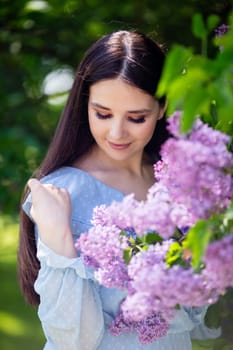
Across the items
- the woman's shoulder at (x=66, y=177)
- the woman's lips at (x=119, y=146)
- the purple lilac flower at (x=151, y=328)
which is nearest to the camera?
the purple lilac flower at (x=151, y=328)

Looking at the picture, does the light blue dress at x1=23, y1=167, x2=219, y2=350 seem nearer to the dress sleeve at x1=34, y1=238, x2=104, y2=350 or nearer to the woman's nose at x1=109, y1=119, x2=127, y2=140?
the dress sleeve at x1=34, y1=238, x2=104, y2=350

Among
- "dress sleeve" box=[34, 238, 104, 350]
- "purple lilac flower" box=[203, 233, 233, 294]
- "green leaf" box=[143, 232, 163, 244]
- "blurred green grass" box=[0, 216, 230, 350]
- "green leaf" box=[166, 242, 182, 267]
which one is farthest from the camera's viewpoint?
"blurred green grass" box=[0, 216, 230, 350]

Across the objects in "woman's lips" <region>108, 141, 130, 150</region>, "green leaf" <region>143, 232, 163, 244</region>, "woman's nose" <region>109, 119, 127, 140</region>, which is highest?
"woman's nose" <region>109, 119, 127, 140</region>

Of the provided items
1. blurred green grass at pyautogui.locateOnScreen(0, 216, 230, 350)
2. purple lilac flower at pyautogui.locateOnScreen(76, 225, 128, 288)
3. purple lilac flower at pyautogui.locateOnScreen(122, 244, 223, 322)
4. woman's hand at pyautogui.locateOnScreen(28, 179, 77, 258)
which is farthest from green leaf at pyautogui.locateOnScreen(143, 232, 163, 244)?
blurred green grass at pyautogui.locateOnScreen(0, 216, 230, 350)

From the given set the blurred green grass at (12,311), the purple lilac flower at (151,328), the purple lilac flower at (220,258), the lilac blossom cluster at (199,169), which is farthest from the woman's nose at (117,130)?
the blurred green grass at (12,311)

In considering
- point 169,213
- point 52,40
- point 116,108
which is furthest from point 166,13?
point 169,213

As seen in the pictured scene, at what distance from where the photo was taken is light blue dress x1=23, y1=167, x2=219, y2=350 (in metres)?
2.01

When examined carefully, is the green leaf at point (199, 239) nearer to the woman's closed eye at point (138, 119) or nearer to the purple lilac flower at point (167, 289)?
the purple lilac flower at point (167, 289)

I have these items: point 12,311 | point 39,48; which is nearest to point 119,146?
point 39,48

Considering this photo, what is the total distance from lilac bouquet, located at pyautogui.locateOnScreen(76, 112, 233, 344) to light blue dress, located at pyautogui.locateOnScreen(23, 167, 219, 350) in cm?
55

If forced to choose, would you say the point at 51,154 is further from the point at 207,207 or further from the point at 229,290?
the point at 207,207

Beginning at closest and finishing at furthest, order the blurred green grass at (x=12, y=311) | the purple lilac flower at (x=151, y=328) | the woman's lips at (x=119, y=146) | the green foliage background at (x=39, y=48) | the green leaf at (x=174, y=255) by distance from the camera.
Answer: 1. the green leaf at (x=174, y=255)
2. the purple lilac flower at (x=151, y=328)
3. the woman's lips at (x=119, y=146)
4. the green foliage background at (x=39, y=48)
5. the blurred green grass at (x=12, y=311)

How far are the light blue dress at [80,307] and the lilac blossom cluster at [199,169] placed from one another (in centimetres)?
68

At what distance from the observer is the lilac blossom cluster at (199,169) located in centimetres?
128
